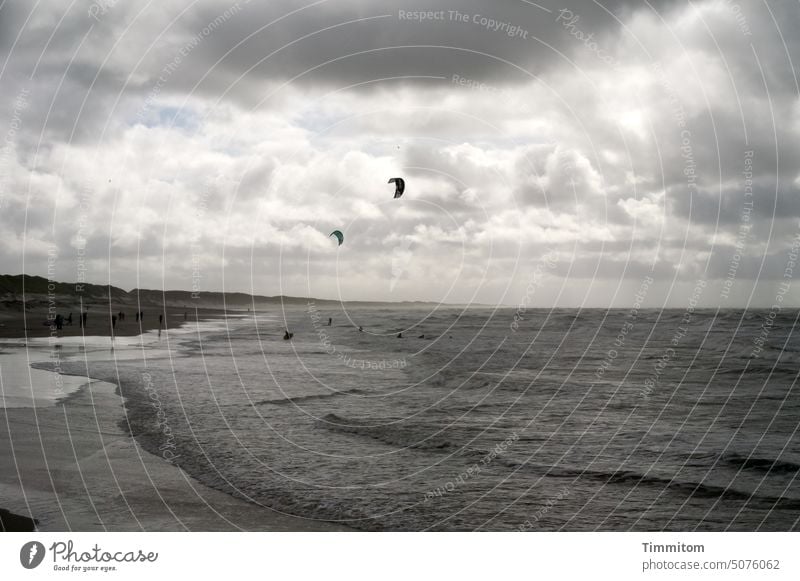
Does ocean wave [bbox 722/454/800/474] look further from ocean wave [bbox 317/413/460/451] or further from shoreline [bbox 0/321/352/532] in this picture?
shoreline [bbox 0/321/352/532]

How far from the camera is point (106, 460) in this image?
557 inches

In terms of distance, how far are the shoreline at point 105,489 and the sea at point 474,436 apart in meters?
0.51

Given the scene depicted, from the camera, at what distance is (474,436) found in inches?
748

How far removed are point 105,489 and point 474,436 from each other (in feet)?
33.3

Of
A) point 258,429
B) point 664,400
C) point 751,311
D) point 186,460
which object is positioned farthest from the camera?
point 751,311

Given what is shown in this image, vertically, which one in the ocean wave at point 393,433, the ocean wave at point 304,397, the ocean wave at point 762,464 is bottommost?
the ocean wave at point 762,464

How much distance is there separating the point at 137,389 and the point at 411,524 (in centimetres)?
1460

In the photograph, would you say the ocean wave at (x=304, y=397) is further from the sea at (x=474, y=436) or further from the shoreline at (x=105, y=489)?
the shoreline at (x=105, y=489)

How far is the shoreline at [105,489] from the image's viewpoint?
1125 cm

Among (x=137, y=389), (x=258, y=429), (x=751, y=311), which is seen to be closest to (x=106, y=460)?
(x=258, y=429)

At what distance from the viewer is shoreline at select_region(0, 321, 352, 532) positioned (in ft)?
36.9

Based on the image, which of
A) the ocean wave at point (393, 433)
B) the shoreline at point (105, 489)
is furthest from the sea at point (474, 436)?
the shoreline at point (105, 489)

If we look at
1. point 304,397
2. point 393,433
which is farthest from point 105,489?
point 304,397
